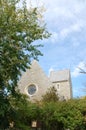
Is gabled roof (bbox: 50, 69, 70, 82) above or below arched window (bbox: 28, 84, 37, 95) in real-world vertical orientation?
above

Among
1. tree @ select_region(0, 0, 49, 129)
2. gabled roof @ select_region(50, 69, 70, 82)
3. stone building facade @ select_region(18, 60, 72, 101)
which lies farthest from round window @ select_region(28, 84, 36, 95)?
tree @ select_region(0, 0, 49, 129)

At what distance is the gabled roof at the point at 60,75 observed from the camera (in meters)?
69.2

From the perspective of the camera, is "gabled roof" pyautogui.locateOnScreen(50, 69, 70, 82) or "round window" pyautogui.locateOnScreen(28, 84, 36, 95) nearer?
"round window" pyautogui.locateOnScreen(28, 84, 36, 95)

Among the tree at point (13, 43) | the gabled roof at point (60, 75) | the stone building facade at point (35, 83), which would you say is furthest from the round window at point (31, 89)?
the tree at point (13, 43)

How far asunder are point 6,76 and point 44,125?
11.2m

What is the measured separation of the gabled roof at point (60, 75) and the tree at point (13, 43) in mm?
48279

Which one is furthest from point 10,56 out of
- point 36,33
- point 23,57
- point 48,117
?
point 48,117

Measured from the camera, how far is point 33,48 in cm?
2052

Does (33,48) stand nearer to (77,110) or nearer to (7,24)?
(7,24)

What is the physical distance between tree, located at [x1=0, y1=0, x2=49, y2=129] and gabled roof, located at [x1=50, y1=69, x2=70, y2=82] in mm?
48279

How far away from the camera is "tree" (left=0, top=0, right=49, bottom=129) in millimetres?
19297

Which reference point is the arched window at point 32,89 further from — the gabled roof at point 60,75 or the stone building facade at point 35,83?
the gabled roof at point 60,75

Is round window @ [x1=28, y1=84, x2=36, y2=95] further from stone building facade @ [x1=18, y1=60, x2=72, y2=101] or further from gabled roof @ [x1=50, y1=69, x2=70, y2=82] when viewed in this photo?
gabled roof @ [x1=50, y1=69, x2=70, y2=82]

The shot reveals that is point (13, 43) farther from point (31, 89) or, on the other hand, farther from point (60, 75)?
point (60, 75)
